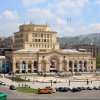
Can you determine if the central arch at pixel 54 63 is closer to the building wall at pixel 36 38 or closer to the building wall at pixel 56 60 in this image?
the building wall at pixel 56 60

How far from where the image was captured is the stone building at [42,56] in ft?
355

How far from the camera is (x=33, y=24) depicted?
412 feet

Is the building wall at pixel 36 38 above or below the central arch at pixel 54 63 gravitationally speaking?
above

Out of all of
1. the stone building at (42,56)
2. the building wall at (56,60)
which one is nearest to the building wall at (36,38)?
the stone building at (42,56)

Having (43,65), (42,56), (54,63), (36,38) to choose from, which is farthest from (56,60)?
(36,38)

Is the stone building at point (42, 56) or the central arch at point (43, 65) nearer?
the stone building at point (42, 56)

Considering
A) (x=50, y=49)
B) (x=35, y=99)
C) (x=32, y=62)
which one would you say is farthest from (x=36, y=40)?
(x=35, y=99)

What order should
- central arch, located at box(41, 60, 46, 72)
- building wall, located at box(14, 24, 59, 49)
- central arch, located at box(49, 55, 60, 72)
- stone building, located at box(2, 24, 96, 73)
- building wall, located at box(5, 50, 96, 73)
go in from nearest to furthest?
1. building wall, located at box(5, 50, 96, 73)
2. stone building, located at box(2, 24, 96, 73)
3. central arch, located at box(41, 60, 46, 72)
4. central arch, located at box(49, 55, 60, 72)
5. building wall, located at box(14, 24, 59, 49)

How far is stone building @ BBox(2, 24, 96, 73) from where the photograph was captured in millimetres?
108125

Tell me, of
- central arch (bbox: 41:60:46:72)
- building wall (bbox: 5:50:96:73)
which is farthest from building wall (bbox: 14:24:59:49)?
central arch (bbox: 41:60:46:72)

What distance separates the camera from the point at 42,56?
10994 cm

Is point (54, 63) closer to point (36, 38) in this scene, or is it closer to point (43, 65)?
point (43, 65)

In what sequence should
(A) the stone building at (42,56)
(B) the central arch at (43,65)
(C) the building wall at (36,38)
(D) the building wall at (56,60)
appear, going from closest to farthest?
1. (D) the building wall at (56,60)
2. (A) the stone building at (42,56)
3. (B) the central arch at (43,65)
4. (C) the building wall at (36,38)

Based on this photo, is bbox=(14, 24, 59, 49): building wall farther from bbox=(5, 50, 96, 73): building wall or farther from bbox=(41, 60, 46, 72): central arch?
bbox=(41, 60, 46, 72): central arch
